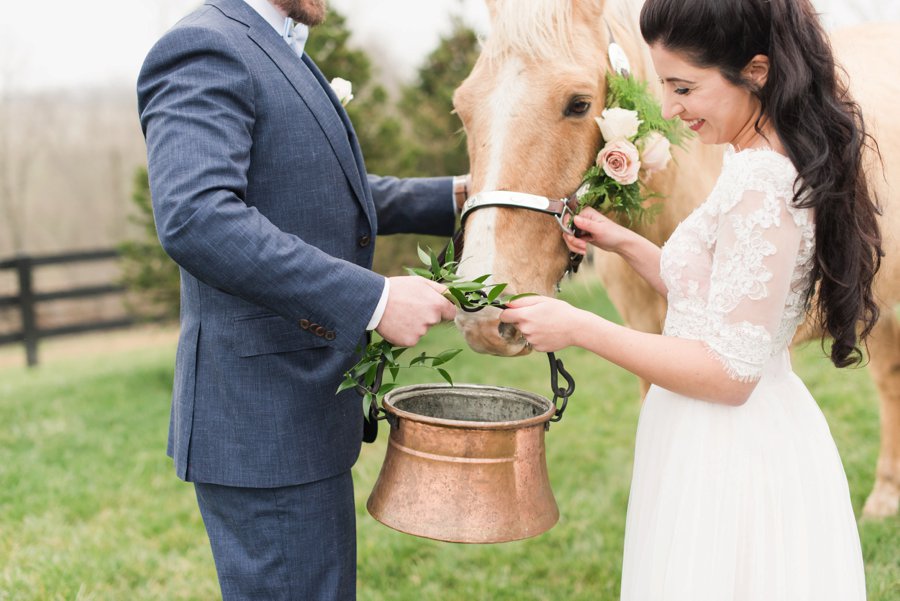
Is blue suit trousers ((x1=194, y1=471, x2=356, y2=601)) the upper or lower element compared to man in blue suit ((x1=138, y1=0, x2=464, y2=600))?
lower

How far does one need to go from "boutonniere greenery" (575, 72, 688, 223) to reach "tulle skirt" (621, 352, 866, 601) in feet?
2.33

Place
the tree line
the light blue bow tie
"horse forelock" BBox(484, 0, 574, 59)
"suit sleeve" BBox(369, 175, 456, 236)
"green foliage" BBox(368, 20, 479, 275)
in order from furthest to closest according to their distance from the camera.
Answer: "green foliage" BBox(368, 20, 479, 275), the tree line, "suit sleeve" BBox(369, 175, 456, 236), "horse forelock" BBox(484, 0, 574, 59), the light blue bow tie

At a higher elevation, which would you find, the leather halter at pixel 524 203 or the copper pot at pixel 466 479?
the leather halter at pixel 524 203

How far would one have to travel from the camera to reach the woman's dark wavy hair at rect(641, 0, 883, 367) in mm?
1646

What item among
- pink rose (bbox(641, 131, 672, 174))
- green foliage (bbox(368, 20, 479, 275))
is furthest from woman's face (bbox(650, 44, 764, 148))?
green foliage (bbox(368, 20, 479, 275))

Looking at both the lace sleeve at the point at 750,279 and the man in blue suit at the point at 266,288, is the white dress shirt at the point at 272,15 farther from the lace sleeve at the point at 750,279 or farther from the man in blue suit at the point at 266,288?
the lace sleeve at the point at 750,279

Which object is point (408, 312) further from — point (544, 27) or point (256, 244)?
point (544, 27)

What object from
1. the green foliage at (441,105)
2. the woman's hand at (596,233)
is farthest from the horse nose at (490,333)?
the green foliage at (441,105)

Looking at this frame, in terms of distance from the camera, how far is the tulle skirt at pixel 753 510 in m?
1.79

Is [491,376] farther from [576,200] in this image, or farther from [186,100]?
[186,100]

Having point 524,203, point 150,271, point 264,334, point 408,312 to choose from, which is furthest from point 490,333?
point 150,271

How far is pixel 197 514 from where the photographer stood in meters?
4.39

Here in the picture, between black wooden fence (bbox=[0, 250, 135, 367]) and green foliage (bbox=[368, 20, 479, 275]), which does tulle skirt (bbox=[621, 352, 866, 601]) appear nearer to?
green foliage (bbox=[368, 20, 479, 275])

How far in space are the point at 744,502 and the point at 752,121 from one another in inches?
36.0
